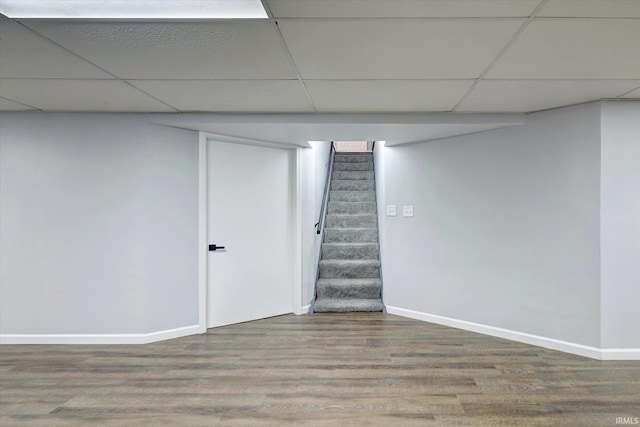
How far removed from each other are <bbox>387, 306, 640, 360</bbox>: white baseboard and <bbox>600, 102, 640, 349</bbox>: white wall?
7 centimetres

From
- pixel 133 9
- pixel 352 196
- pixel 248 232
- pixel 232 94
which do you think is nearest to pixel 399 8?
pixel 133 9

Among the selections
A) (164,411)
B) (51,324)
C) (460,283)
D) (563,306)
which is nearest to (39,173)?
(51,324)

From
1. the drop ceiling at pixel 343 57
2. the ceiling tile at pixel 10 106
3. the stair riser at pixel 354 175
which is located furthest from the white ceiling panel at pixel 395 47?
the stair riser at pixel 354 175

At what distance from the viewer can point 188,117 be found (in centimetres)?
325

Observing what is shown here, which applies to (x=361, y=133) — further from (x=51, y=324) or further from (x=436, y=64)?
Result: (x=51, y=324)

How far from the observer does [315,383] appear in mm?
2506

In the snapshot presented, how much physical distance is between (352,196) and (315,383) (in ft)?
12.5

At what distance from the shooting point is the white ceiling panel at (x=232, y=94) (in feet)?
8.14

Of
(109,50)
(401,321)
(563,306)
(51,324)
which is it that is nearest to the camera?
(109,50)

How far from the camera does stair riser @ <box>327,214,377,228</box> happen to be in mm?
5508

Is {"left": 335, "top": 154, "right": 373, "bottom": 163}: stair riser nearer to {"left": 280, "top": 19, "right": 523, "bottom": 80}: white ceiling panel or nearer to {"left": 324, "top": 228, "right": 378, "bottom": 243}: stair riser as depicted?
{"left": 324, "top": 228, "right": 378, "bottom": 243}: stair riser

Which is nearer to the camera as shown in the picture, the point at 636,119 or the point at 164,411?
the point at 164,411

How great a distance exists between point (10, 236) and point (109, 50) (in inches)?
93.3

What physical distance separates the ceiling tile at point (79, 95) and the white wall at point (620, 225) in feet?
12.6
